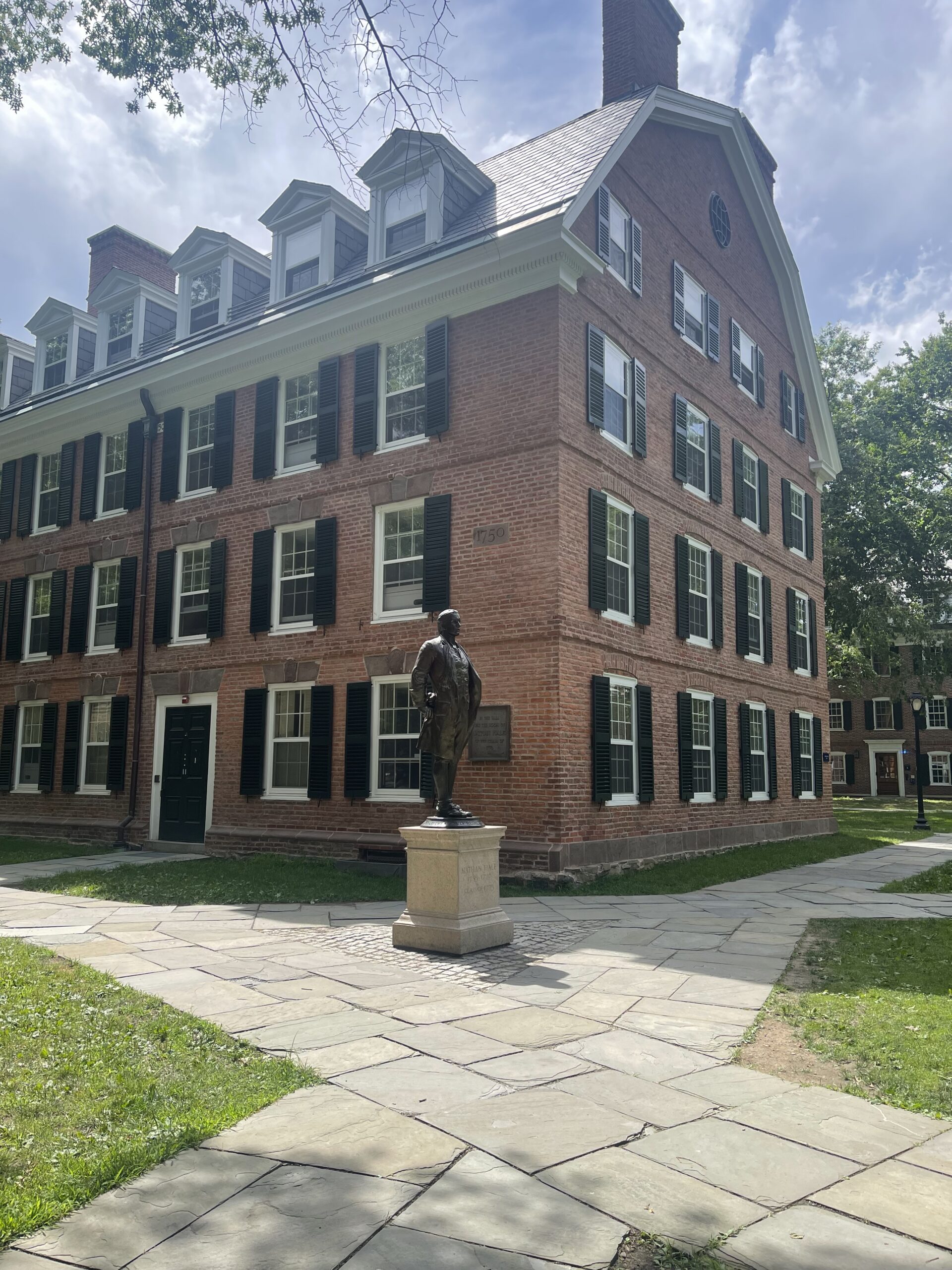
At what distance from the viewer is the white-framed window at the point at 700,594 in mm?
16938

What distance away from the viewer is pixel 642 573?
49.4 ft

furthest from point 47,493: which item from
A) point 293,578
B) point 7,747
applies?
point 293,578

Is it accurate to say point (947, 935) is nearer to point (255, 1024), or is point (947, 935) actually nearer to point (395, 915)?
point (395, 915)

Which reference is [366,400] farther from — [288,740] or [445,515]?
[288,740]

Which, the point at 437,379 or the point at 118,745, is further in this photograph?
the point at 118,745

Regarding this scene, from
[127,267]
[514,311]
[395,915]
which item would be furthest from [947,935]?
[127,267]

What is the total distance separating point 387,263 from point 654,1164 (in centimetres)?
1455

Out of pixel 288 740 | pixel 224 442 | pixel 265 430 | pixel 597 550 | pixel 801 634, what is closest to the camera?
pixel 597 550

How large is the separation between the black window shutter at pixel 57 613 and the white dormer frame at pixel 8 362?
695 centimetres

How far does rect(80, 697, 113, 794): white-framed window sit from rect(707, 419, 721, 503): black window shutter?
11820 mm

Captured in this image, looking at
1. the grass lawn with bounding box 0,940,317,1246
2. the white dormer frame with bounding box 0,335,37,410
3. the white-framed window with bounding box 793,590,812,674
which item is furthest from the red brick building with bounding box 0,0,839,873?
the grass lawn with bounding box 0,940,317,1246

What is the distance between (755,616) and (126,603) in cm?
1215

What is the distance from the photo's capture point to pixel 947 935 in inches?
339

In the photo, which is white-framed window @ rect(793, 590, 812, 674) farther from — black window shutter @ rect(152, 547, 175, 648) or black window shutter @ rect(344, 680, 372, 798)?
black window shutter @ rect(152, 547, 175, 648)
